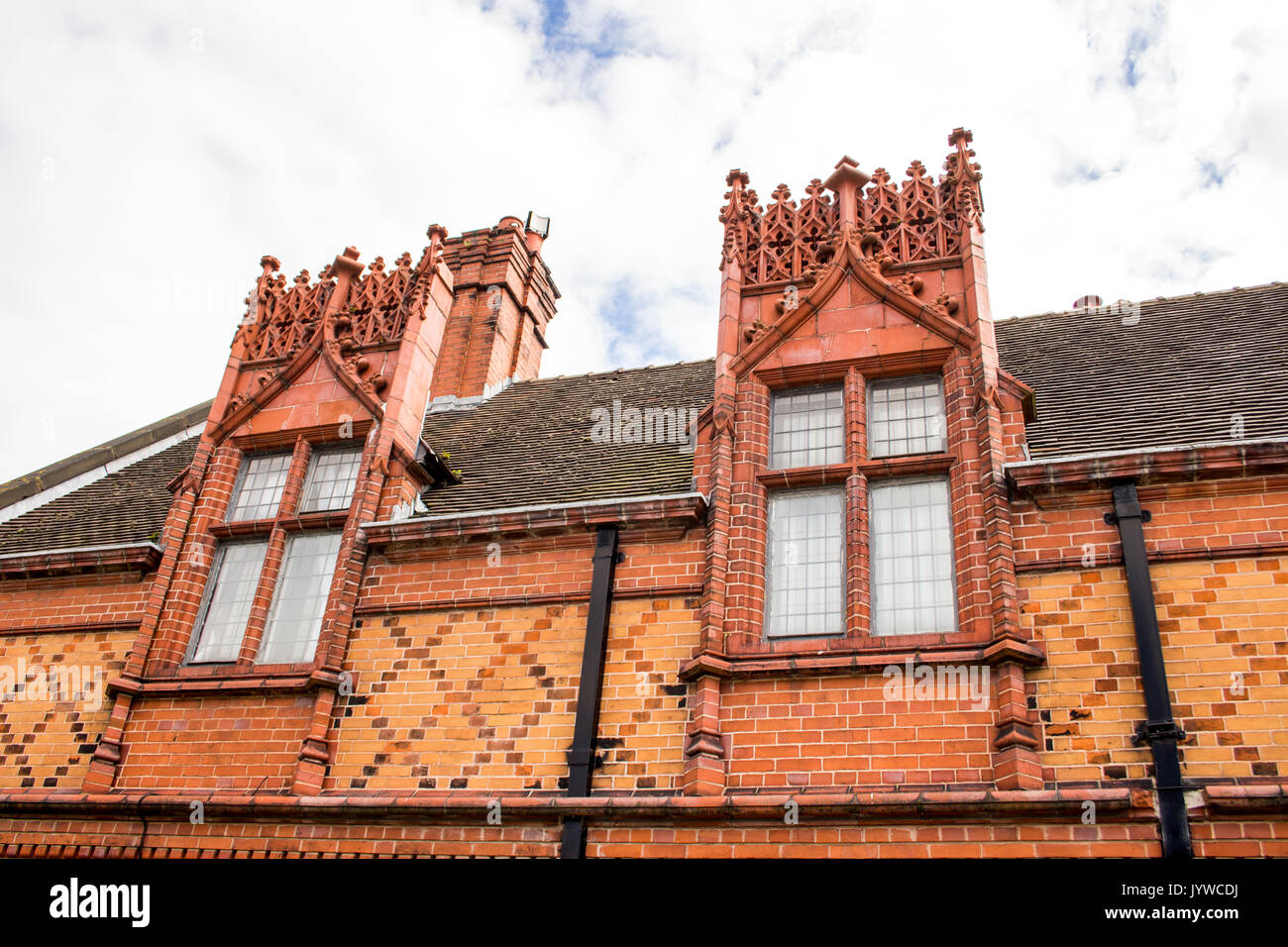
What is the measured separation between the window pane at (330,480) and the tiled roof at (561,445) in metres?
0.84

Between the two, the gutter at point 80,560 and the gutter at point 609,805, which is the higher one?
the gutter at point 80,560

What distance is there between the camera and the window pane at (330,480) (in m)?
11.3

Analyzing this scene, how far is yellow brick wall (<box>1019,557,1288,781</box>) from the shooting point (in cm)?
732

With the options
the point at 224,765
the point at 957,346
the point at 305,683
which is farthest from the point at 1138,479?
the point at 224,765

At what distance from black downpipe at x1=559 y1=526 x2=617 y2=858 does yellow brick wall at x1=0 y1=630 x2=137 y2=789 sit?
190 inches

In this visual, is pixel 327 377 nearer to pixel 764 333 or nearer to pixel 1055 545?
pixel 764 333

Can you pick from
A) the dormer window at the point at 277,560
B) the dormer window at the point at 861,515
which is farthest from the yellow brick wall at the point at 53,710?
the dormer window at the point at 861,515

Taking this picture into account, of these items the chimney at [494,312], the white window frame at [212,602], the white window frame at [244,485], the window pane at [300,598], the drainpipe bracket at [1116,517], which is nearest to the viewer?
the drainpipe bracket at [1116,517]

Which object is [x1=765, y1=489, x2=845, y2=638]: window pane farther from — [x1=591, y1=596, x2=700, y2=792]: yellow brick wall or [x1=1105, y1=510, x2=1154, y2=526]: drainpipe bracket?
[x1=1105, y1=510, x2=1154, y2=526]: drainpipe bracket

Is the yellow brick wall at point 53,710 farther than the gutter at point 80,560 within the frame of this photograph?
No

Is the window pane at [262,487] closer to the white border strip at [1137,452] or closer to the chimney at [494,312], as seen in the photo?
the chimney at [494,312]

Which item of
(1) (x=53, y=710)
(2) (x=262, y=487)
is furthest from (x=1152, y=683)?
(1) (x=53, y=710)

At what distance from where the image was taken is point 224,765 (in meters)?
9.65

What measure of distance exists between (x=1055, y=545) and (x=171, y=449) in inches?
494
